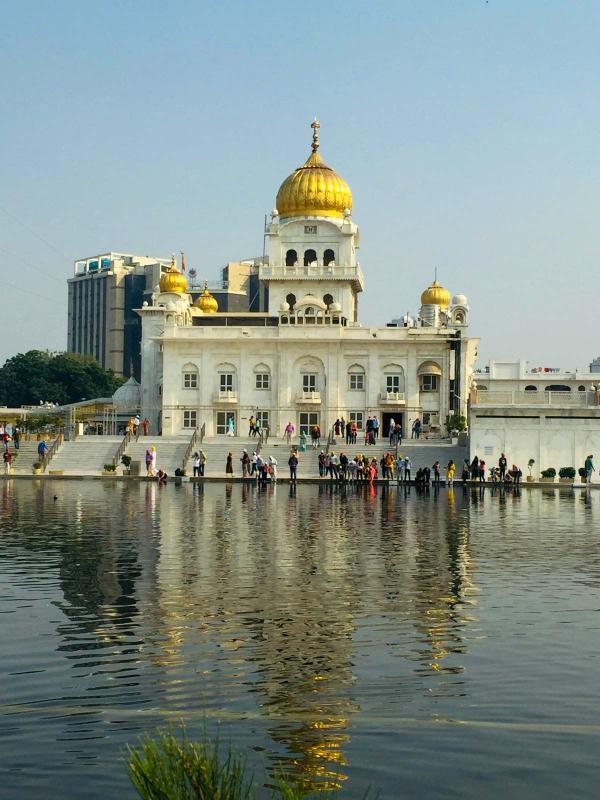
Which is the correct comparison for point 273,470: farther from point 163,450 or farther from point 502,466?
point 502,466

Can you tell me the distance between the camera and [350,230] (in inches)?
2717

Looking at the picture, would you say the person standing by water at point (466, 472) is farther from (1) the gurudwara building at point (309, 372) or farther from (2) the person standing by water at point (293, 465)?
(1) the gurudwara building at point (309, 372)

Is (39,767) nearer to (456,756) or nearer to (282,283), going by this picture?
(456,756)

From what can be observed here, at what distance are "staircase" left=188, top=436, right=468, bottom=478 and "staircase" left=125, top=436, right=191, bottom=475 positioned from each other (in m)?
0.87

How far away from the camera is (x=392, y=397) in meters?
61.7

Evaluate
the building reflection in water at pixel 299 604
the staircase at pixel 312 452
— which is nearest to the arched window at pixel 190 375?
the staircase at pixel 312 452

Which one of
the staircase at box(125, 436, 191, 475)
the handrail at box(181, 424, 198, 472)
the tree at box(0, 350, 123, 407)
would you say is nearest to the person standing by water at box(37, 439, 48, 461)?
the staircase at box(125, 436, 191, 475)

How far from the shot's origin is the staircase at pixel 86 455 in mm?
50656

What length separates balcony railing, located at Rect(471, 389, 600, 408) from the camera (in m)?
50.9

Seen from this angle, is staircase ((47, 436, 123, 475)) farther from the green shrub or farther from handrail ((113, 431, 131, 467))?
the green shrub

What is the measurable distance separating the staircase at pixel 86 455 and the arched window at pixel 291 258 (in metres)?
19.5

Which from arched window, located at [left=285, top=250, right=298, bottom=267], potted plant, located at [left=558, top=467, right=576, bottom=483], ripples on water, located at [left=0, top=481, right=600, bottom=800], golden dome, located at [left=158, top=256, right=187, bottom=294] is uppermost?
arched window, located at [left=285, top=250, right=298, bottom=267]

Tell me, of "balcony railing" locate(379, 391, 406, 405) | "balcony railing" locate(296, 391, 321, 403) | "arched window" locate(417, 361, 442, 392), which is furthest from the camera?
"arched window" locate(417, 361, 442, 392)

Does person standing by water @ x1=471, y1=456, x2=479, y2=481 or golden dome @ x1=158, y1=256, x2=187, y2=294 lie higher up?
golden dome @ x1=158, y1=256, x2=187, y2=294
